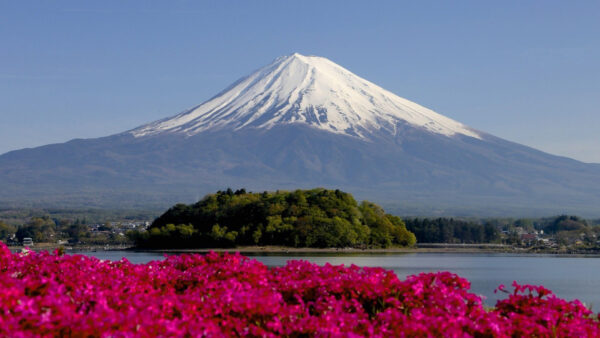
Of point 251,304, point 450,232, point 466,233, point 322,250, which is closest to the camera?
point 251,304

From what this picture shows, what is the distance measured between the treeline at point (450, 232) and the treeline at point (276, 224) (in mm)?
22699

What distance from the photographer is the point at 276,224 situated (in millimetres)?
86312

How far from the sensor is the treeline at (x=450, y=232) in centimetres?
Result: 12169

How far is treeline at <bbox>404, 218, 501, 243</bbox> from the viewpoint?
399 feet

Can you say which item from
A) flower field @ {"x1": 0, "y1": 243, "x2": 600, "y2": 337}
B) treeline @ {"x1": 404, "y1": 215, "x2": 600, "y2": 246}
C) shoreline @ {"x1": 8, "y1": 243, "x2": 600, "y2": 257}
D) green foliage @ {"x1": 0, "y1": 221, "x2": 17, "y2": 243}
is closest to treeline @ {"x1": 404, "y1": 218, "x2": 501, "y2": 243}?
treeline @ {"x1": 404, "y1": 215, "x2": 600, "y2": 246}

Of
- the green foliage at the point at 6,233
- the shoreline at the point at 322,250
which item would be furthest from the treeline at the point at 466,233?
the green foliage at the point at 6,233

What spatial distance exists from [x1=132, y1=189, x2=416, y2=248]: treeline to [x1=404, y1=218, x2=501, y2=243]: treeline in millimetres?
22699

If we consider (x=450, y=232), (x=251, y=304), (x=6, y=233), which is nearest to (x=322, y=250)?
(x=450, y=232)

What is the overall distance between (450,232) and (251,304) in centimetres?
11478

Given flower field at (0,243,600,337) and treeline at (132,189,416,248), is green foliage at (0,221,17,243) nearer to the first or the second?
treeline at (132,189,416,248)

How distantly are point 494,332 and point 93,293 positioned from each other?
4.66 meters

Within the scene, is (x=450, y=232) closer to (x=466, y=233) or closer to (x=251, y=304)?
(x=466, y=233)

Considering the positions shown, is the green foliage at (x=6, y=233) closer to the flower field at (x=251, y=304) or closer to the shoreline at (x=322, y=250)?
the shoreline at (x=322, y=250)

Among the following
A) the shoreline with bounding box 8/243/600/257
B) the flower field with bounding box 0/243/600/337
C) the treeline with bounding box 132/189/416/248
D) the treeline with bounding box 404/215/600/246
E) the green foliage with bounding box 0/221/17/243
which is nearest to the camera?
the flower field with bounding box 0/243/600/337
